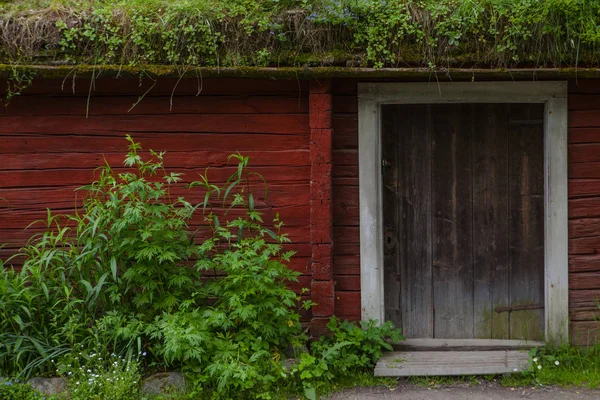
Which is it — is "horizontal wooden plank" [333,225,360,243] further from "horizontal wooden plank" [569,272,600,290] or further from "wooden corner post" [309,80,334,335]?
"horizontal wooden plank" [569,272,600,290]

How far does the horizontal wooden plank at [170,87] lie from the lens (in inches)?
208

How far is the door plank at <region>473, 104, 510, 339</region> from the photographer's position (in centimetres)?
552

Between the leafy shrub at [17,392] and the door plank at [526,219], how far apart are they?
3.52m

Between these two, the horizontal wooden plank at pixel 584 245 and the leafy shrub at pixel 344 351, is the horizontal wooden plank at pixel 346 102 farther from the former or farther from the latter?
the horizontal wooden plank at pixel 584 245

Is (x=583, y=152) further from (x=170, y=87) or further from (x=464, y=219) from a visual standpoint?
(x=170, y=87)

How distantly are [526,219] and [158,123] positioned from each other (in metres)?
2.92

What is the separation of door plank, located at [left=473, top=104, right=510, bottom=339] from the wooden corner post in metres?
1.20

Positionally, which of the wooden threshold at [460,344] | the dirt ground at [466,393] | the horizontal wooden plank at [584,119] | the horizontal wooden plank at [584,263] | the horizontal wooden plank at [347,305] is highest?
the horizontal wooden plank at [584,119]

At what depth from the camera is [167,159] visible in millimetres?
5340

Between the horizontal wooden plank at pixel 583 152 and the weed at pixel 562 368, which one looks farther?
the horizontal wooden plank at pixel 583 152

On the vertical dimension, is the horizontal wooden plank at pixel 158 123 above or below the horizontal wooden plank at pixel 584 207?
above

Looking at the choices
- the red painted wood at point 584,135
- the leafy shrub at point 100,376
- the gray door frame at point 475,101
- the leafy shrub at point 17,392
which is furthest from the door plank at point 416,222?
the leafy shrub at point 17,392

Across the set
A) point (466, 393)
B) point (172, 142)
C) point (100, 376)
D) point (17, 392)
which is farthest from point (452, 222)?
point (17, 392)

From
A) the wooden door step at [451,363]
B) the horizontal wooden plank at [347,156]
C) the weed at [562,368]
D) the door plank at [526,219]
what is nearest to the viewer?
the weed at [562,368]
